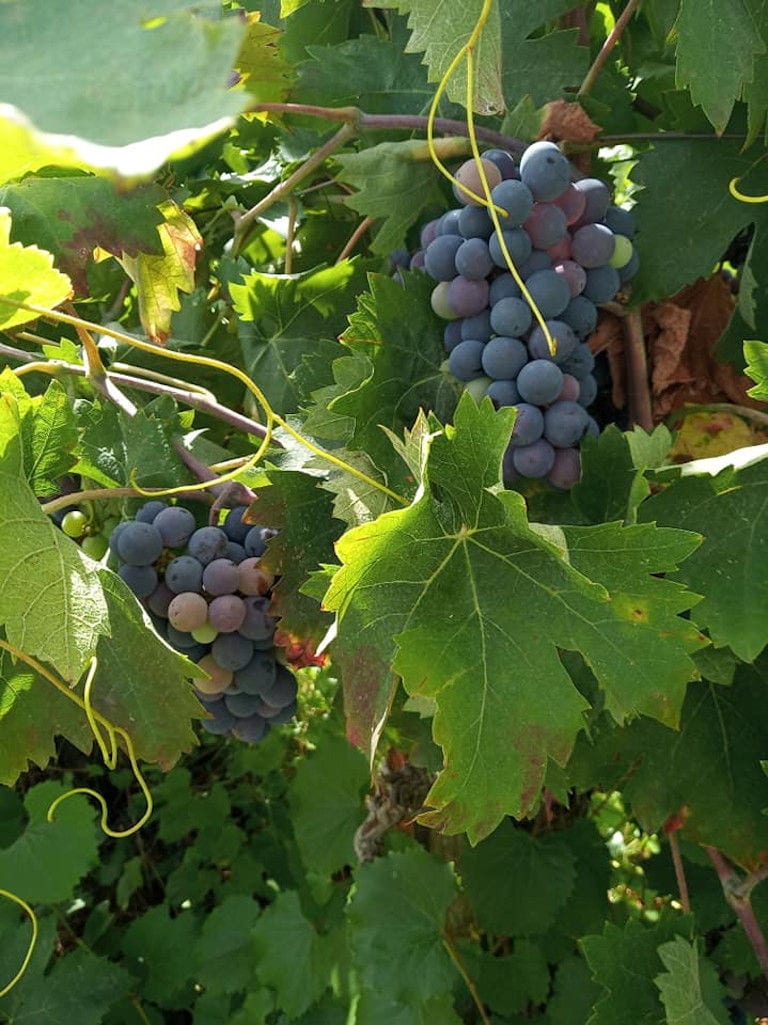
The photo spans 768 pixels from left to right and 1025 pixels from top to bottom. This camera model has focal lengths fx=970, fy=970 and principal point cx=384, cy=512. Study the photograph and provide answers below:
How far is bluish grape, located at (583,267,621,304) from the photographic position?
74cm

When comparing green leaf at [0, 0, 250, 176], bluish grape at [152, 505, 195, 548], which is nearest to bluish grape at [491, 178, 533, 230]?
bluish grape at [152, 505, 195, 548]

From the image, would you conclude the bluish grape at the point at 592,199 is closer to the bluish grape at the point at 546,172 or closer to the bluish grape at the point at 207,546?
the bluish grape at the point at 546,172

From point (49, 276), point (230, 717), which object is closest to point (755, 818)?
point (230, 717)

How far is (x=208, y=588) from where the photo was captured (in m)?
0.74

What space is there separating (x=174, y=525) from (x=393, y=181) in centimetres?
33

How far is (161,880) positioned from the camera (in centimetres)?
200

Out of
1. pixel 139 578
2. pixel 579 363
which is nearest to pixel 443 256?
pixel 579 363

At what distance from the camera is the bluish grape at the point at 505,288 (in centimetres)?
71

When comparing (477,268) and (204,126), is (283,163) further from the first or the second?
(204,126)

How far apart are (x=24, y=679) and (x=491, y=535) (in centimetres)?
36

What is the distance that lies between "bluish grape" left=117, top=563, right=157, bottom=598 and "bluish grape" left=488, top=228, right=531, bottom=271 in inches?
13.9

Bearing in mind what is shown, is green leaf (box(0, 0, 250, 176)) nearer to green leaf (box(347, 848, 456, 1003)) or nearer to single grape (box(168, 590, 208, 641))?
single grape (box(168, 590, 208, 641))

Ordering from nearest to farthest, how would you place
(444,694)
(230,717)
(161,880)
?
1. (444,694)
2. (230,717)
3. (161,880)

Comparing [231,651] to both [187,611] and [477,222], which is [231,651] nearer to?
[187,611]
